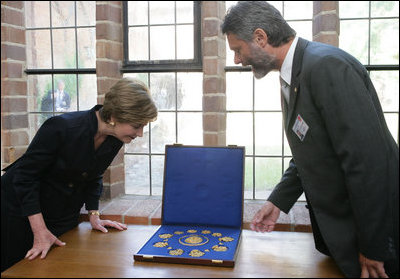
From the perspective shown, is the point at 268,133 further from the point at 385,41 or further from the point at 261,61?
the point at 261,61

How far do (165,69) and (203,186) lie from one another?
118 centimetres

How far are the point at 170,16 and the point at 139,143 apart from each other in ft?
3.14

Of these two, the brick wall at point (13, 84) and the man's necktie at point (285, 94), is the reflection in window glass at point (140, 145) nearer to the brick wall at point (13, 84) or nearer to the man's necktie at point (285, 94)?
the brick wall at point (13, 84)

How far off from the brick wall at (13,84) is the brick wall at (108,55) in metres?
0.69

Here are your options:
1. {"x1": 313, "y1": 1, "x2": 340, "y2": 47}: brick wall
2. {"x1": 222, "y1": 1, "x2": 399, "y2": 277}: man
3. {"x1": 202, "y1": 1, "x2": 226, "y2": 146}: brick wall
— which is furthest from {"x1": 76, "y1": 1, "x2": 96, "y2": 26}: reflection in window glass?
{"x1": 222, "y1": 1, "x2": 399, "y2": 277}: man

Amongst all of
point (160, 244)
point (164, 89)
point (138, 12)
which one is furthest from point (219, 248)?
point (138, 12)

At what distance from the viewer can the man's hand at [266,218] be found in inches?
72.9

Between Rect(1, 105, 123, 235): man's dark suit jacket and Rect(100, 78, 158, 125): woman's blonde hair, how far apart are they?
0.15 m

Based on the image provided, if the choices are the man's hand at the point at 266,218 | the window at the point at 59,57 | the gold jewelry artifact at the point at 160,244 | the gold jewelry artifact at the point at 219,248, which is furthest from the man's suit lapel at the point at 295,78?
the window at the point at 59,57

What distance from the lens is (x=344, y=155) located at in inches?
52.5

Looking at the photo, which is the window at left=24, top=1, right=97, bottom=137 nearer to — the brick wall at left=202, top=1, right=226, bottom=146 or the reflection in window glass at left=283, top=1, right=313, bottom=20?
the brick wall at left=202, top=1, right=226, bottom=146

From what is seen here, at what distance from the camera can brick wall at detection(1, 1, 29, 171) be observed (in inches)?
120

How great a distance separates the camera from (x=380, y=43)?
273 cm

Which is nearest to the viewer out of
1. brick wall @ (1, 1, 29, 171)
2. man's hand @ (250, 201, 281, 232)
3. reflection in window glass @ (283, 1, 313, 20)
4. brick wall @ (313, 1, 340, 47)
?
man's hand @ (250, 201, 281, 232)
